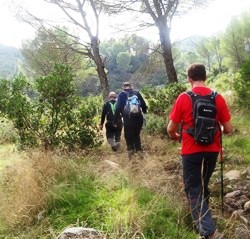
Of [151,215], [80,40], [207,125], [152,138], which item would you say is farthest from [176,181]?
[80,40]

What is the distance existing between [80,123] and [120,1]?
6.50m

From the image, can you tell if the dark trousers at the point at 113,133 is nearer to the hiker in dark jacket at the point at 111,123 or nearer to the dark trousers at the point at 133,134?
the hiker in dark jacket at the point at 111,123

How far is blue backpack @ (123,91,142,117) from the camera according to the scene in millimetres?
6379

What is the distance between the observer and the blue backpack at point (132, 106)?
638 centimetres

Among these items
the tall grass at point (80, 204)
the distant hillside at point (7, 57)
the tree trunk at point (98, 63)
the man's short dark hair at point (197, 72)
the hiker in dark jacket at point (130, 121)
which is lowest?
the tall grass at point (80, 204)

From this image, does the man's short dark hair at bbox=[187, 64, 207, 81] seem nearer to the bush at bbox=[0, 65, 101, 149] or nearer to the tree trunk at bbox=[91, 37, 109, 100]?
the bush at bbox=[0, 65, 101, 149]

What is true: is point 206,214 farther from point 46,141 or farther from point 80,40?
point 80,40

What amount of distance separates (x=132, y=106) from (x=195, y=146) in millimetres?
2966

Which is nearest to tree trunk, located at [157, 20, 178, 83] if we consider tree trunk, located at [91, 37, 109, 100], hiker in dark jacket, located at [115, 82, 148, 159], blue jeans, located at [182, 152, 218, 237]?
tree trunk, located at [91, 37, 109, 100]

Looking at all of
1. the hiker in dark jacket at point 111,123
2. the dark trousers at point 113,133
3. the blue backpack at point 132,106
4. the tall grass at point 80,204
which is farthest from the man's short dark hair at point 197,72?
the dark trousers at point 113,133

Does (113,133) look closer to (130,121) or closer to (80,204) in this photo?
(130,121)

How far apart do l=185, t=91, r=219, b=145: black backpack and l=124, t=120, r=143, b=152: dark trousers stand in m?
3.06

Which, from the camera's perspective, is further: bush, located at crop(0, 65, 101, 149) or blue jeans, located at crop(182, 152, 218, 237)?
bush, located at crop(0, 65, 101, 149)

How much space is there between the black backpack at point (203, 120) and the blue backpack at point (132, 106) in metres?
2.93
